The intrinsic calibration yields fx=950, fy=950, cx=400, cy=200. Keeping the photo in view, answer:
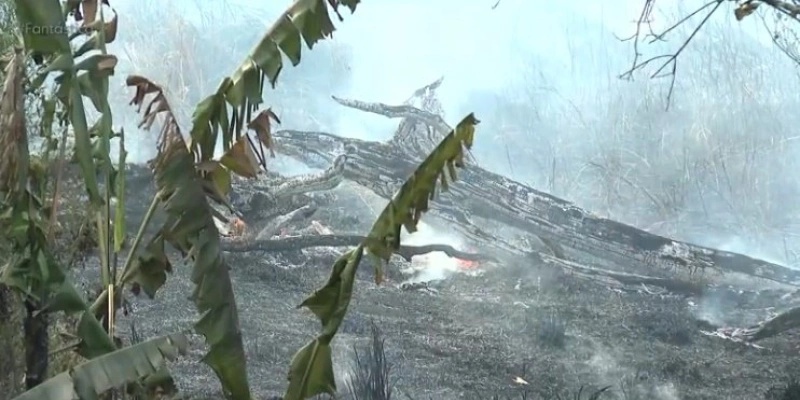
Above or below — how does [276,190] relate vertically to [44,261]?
above

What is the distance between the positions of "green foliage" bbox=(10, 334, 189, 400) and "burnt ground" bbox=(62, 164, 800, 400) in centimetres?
198

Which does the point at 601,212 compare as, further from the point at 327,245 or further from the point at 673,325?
the point at 327,245

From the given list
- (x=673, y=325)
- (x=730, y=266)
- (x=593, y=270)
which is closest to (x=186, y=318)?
(x=593, y=270)

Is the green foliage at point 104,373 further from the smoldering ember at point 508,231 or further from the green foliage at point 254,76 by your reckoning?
the smoldering ember at point 508,231

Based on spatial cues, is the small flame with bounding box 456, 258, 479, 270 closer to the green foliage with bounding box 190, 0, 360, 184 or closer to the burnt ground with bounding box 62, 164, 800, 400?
the burnt ground with bounding box 62, 164, 800, 400

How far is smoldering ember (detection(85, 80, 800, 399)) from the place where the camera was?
3.78m

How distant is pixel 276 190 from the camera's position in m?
3.99

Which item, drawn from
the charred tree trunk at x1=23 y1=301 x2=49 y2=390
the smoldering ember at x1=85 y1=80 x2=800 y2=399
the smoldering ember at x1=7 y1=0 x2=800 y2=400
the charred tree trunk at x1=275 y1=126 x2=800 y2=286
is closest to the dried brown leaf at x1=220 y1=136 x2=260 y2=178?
the charred tree trunk at x1=23 y1=301 x2=49 y2=390

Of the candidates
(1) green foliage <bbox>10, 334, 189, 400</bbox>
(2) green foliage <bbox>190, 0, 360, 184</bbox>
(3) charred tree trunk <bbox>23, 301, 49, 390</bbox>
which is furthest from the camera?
(3) charred tree trunk <bbox>23, 301, 49, 390</bbox>

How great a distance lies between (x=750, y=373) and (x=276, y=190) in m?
2.09

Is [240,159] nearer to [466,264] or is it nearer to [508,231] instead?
[466,264]

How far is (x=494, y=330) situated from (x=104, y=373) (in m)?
2.34

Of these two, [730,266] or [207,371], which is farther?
[730,266]

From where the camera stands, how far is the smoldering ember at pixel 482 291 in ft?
12.4
